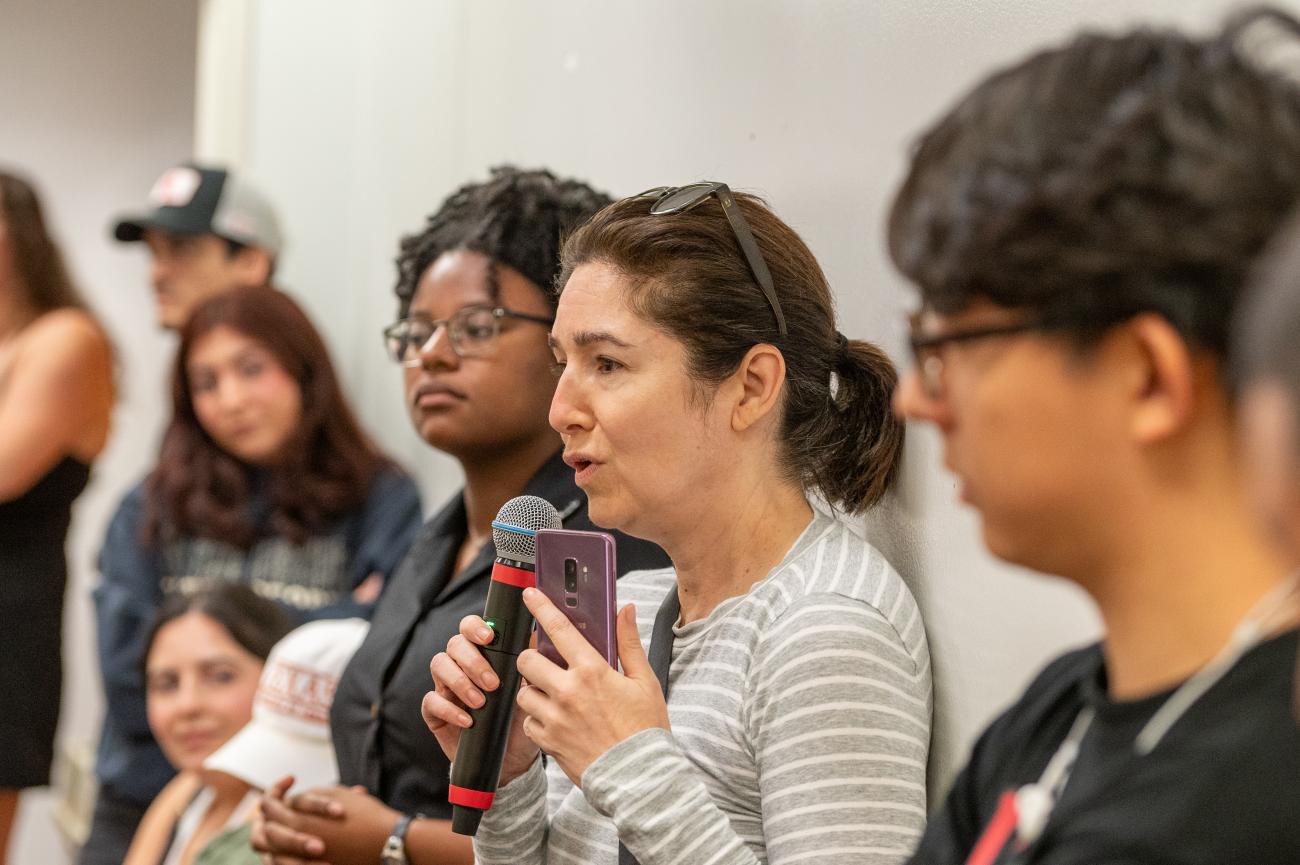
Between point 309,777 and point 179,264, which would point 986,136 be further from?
point 179,264

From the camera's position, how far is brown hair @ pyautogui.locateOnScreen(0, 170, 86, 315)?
2.84 m

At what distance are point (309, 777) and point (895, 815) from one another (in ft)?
3.82

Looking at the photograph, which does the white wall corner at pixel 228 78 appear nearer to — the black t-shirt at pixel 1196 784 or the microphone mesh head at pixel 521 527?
the microphone mesh head at pixel 521 527

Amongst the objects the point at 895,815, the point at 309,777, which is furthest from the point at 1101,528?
the point at 309,777

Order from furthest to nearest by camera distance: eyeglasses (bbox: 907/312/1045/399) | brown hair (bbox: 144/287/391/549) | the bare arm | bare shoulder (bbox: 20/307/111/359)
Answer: brown hair (bbox: 144/287/391/549) < bare shoulder (bbox: 20/307/111/359) < the bare arm < eyeglasses (bbox: 907/312/1045/399)

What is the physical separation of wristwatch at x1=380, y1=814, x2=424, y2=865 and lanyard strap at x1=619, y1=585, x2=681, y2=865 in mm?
474

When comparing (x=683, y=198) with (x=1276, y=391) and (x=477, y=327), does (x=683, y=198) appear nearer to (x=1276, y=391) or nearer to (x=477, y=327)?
(x=477, y=327)

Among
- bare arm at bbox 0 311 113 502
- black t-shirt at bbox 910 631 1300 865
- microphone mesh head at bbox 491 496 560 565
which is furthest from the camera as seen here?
bare arm at bbox 0 311 113 502

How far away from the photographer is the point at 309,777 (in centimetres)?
221

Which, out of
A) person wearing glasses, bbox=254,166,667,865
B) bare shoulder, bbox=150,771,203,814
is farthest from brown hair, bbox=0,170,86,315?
person wearing glasses, bbox=254,166,667,865

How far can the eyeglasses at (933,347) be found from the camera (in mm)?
827

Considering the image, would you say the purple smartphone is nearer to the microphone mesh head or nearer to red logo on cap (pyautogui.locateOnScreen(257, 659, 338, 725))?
the microphone mesh head

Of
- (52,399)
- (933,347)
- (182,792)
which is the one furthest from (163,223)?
(933,347)

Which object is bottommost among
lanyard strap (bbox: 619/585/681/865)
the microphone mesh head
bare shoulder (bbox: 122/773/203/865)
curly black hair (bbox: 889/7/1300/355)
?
bare shoulder (bbox: 122/773/203/865)
